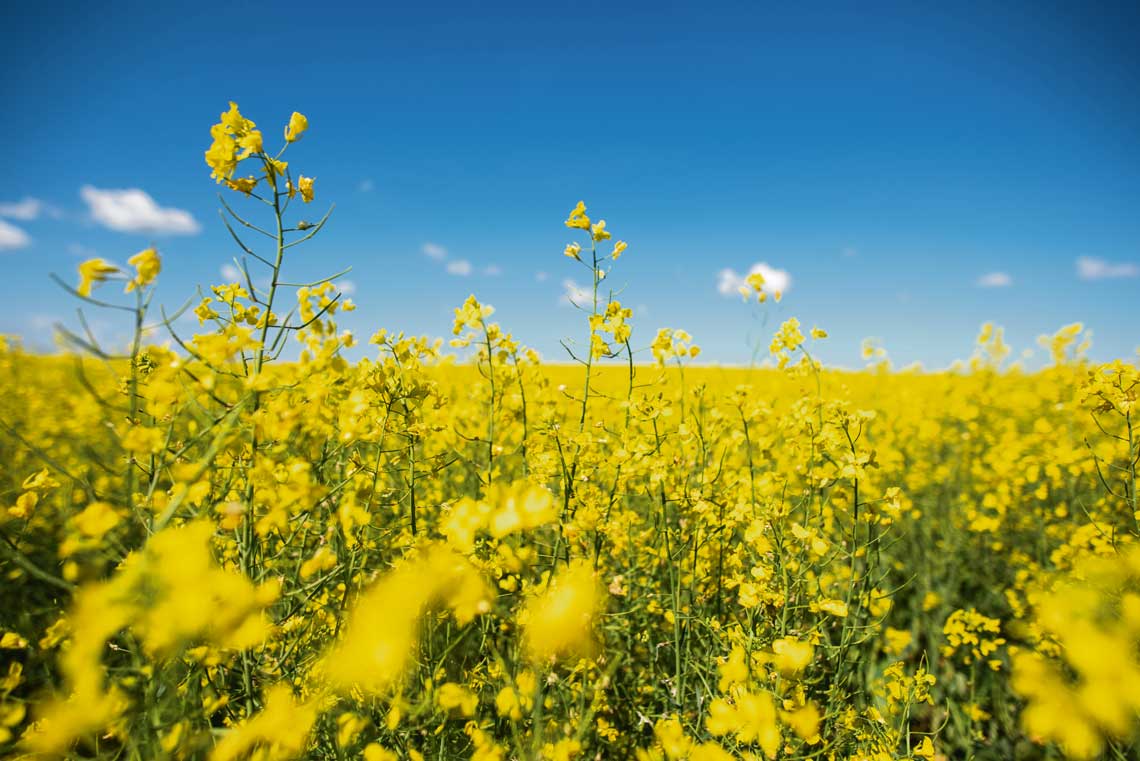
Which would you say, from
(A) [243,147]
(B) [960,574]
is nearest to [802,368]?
(B) [960,574]

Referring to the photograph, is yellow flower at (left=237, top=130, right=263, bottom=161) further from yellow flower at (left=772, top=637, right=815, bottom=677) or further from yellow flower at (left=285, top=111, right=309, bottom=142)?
yellow flower at (left=772, top=637, right=815, bottom=677)

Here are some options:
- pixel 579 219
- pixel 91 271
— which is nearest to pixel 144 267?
pixel 91 271

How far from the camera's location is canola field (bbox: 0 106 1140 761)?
2.89 feet

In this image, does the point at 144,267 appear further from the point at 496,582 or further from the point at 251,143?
the point at 496,582

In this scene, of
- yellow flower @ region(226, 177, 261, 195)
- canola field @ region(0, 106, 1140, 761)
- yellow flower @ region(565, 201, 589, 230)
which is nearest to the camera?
canola field @ region(0, 106, 1140, 761)

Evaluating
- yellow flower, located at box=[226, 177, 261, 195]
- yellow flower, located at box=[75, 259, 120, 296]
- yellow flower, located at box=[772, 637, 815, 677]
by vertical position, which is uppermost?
yellow flower, located at box=[226, 177, 261, 195]

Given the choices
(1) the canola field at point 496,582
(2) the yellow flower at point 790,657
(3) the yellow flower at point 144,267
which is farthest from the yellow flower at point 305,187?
(2) the yellow flower at point 790,657

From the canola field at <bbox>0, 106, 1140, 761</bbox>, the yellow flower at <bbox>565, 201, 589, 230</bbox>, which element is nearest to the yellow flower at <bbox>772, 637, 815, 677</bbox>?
the canola field at <bbox>0, 106, 1140, 761</bbox>

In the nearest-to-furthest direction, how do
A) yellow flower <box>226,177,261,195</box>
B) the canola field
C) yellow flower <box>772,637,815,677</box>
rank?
1. the canola field
2. yellow flower <box>772,637,815,677</box>
3. yellow flower <box>226,177,261,195</box>

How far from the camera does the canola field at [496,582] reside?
0.88m

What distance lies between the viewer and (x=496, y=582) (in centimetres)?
190

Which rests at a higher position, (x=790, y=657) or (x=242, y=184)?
(x=242, y=184)

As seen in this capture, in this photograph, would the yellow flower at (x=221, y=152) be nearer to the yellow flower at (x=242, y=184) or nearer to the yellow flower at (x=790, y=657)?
the yellow flower at (x=242, y=184)

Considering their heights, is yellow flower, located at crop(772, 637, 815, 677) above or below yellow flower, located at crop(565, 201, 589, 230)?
below
